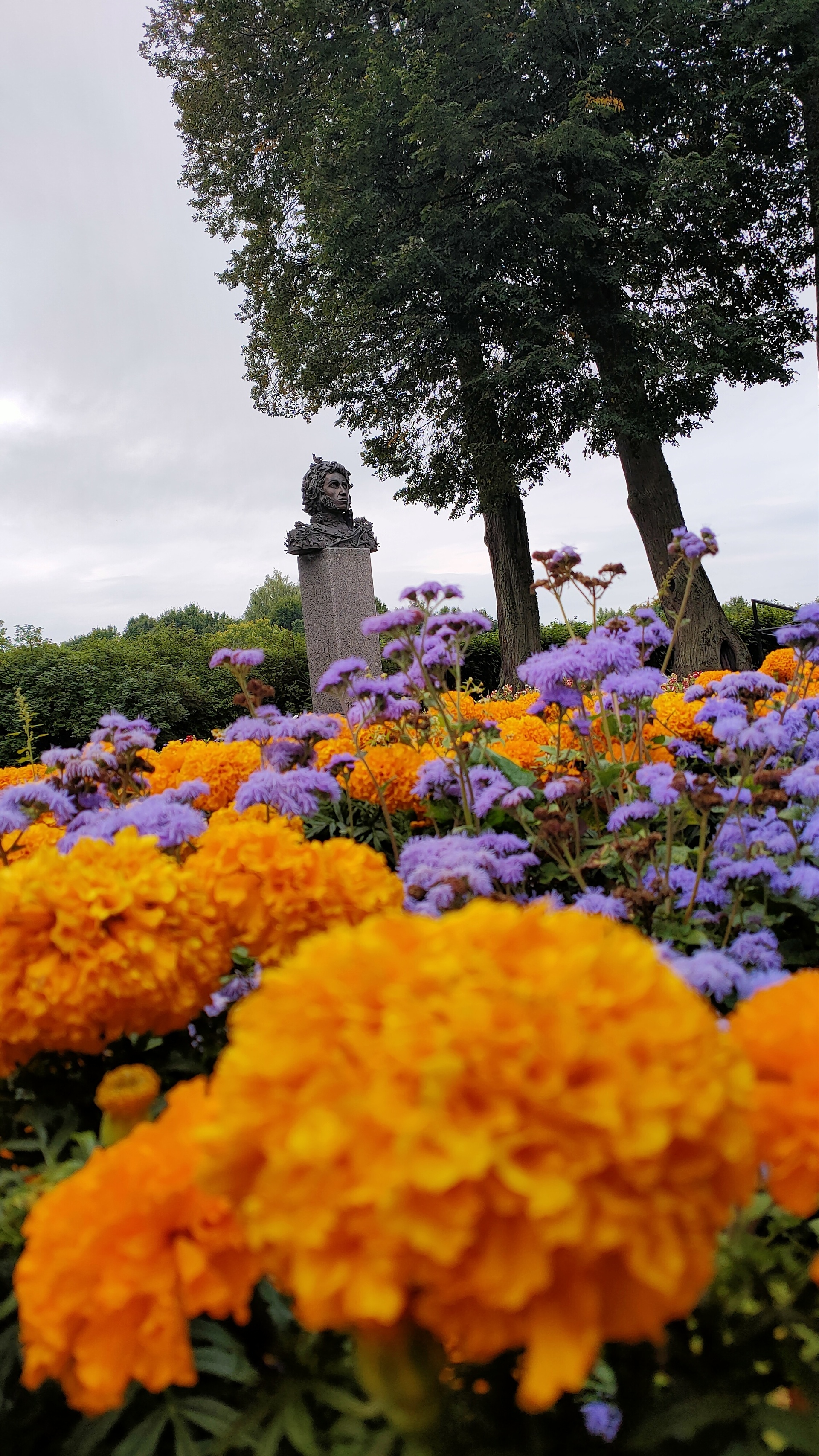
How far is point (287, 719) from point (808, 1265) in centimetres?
208

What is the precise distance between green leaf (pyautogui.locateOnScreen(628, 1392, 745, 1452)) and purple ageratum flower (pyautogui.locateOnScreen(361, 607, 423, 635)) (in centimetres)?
189

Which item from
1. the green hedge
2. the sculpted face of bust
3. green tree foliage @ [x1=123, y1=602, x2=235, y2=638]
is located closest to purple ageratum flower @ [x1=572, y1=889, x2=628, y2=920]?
the green hedge

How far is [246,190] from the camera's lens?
15.1 metres

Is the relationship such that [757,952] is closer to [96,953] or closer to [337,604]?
[96,953]

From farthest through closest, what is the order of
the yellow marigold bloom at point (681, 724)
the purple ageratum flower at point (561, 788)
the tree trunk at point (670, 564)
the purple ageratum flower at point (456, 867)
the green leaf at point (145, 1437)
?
the tree trunk at point (670, 564) → the yellow marigold bloom at point (681, 724) → the purple ageratum flower at point (561, 788) → the purple ageratum flower at point (456, 867) → the green leaf at point (145, 1437)

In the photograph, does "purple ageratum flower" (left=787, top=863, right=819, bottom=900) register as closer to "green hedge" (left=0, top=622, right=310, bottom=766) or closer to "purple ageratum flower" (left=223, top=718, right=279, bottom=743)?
"purple ageratum flower" (left=223, top=718, right=279, bottom=743)

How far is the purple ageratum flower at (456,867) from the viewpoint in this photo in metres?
1.66

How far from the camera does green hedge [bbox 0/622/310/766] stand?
36.7ft

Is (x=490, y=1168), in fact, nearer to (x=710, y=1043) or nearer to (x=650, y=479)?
(x=710, y=1043)

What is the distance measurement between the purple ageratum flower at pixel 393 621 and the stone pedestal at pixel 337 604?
327 inches

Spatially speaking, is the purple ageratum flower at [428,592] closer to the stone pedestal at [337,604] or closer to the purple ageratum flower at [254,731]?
the purple ageratum flower at [254,731]

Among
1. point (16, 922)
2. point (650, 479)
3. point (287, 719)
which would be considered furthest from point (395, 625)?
point (650, 479)

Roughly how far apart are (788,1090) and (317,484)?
11573mm

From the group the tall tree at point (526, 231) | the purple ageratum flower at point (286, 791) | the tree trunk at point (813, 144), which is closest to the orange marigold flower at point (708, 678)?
the purple ageratum flower at point (286, 791)
